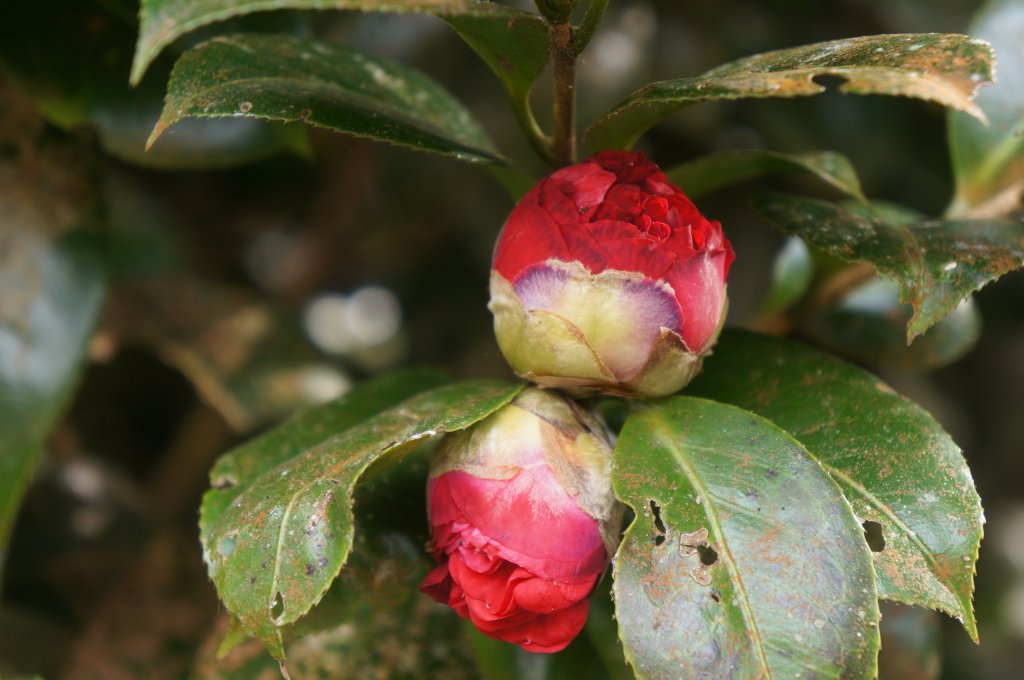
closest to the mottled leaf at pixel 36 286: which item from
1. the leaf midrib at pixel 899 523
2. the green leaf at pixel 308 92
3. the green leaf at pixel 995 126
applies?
the green leaf at pixel 308 92

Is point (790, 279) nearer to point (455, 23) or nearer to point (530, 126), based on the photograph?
point (530, 126)

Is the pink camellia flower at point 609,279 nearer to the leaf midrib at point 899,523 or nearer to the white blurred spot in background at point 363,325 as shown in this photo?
the leaf midrib at point 899,523

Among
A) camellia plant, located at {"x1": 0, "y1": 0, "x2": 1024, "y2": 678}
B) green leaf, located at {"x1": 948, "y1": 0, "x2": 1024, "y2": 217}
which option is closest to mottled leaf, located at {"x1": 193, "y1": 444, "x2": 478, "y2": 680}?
camellia plant, located at {"x1": 0, "y1": 0, "x2": 1024, "y2": 678}

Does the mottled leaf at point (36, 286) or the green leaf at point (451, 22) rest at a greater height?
the green leaf at point (451, 22)

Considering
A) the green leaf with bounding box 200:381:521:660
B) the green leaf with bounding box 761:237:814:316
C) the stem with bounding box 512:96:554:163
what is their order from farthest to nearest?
the green leaf with bounding box 761:237:814:316 → the stem with bounding box 512:96:554:163 → the green leaf with bounding box 200:381:521:660

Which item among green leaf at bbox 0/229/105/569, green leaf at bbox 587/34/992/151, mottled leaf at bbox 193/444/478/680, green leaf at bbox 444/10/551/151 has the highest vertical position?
green leaf at bbox 587/34/992/151

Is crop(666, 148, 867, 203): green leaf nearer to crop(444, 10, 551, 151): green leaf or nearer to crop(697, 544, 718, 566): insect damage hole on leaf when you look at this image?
crop(444, 10, 551, 151): green leaf
